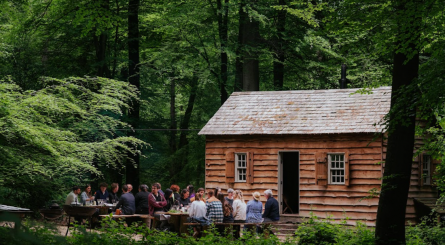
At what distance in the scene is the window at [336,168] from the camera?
1827cm

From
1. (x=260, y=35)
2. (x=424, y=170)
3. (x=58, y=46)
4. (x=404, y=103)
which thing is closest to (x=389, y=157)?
(x=404, y=103)

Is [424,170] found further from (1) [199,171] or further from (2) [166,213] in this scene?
(1) [199,171]

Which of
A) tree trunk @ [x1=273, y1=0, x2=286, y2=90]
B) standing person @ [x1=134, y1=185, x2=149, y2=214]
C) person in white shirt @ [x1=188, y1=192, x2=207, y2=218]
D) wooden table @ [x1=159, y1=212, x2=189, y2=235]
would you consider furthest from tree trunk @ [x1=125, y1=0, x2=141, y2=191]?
person in white shirt @ [x1=188, y1=192, x2=207, y2=218]

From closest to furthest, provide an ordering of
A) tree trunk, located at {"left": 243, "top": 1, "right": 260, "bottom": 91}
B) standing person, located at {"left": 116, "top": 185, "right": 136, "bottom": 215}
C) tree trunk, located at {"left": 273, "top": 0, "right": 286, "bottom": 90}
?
standing person, located at {"left": 116, "top": 185, "right": 136, "bottom": 215}
tree trunk, located at {"left": 243, "top": 1, "right": 260, "bottom": 91}
tree trunk, located at {"left": 273, "top": 0, "right": 286, "bottom": 90}

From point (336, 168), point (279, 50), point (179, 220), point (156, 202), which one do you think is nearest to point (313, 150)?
point (336, 168)

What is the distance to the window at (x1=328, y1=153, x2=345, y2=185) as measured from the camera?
18266mm

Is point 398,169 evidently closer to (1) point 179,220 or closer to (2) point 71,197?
(1) point 179,220

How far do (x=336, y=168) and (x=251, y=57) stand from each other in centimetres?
915

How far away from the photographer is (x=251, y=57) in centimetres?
2598

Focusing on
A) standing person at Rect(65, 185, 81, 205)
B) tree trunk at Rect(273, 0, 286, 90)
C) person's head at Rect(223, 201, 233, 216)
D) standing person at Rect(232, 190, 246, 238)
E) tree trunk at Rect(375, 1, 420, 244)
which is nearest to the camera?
tree trunk at Rect(375, 1, 420, 244)

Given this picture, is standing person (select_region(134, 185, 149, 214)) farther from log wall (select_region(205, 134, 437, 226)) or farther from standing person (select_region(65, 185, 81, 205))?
log wall (select_region(205, 134, 437, 226))

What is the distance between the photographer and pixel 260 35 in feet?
92.8

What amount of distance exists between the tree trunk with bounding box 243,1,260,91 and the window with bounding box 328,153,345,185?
8160 millimetres

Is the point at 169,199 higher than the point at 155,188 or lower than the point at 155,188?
lower
